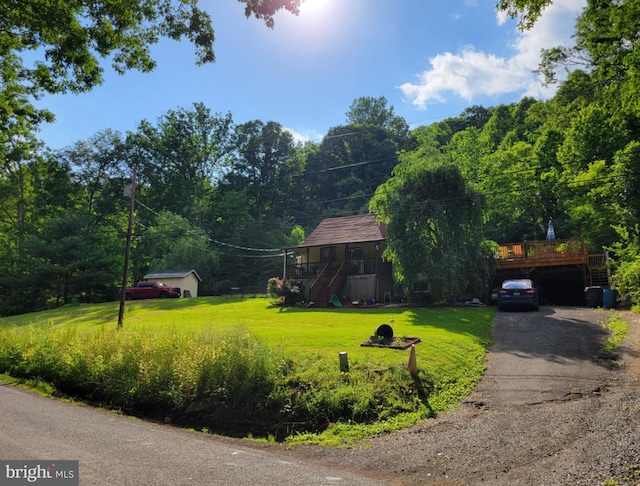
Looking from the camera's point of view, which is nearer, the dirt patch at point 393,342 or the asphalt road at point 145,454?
the asphalt road at point 145,454

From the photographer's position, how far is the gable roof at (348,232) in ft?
106

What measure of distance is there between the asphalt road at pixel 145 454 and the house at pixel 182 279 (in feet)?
113

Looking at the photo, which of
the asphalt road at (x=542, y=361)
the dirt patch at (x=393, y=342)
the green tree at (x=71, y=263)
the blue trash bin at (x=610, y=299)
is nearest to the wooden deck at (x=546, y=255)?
the blue trash bin at (x=610, y=299)

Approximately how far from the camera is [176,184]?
5803 centimetres

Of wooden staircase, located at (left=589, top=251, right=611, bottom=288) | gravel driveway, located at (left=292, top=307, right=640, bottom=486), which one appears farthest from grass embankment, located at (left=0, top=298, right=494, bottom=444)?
wooden staircase, located at (left=589, top=251, right=611, bottom=288)

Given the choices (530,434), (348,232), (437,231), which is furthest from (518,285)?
(530,434)

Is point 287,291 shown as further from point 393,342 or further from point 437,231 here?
point 393,342

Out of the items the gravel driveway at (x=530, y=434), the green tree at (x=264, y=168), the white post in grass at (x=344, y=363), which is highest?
the green tree at (x=264, y=168)

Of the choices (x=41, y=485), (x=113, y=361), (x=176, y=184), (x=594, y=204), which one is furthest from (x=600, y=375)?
(x=176, y=184)

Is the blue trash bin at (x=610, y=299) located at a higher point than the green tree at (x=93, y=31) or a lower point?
lower

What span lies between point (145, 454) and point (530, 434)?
598 centimetres

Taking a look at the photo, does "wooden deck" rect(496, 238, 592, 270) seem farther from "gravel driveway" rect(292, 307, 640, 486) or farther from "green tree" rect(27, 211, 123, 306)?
"green tree" rect(27, 211, 123, 306)

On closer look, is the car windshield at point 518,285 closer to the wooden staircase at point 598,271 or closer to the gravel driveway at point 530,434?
the wooden staircase at point 598,271

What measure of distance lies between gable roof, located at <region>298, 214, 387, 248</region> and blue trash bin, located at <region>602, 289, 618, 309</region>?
46.6 ft
